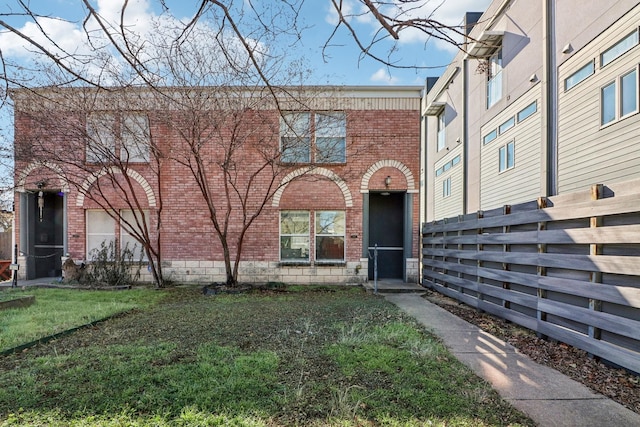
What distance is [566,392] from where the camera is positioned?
291cm

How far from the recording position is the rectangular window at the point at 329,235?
9742mm

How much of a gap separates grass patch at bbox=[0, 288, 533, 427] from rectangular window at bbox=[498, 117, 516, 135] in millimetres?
4164

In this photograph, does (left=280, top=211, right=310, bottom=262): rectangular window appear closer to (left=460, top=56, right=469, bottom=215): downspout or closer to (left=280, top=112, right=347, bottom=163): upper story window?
(left=280, top=112, right=347, bottom=163): upper story window

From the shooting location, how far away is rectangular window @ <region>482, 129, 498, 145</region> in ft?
23.0

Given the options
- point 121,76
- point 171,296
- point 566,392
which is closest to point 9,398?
point 566,392

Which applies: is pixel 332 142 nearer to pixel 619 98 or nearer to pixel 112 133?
pixel 112 133

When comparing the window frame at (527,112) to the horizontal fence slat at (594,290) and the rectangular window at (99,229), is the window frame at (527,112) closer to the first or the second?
the horizontal fence slat at (594,290)

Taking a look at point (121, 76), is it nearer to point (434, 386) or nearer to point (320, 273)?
point (320, 273)

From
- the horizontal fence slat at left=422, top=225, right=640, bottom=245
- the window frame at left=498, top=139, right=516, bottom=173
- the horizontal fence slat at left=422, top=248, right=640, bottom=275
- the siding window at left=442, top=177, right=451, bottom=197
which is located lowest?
the horizontal fence slat at left=422, top=248, right=640, bottom=275

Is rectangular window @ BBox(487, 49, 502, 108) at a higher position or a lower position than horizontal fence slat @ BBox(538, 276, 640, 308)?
higher

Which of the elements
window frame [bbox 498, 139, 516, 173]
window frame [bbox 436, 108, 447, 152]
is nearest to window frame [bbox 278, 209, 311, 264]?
window frame [bbox 436, 108, 447, 152]

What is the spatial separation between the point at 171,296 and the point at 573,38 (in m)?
8.72

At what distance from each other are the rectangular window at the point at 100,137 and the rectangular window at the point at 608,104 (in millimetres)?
9213

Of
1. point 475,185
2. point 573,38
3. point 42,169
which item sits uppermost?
point 573,38
